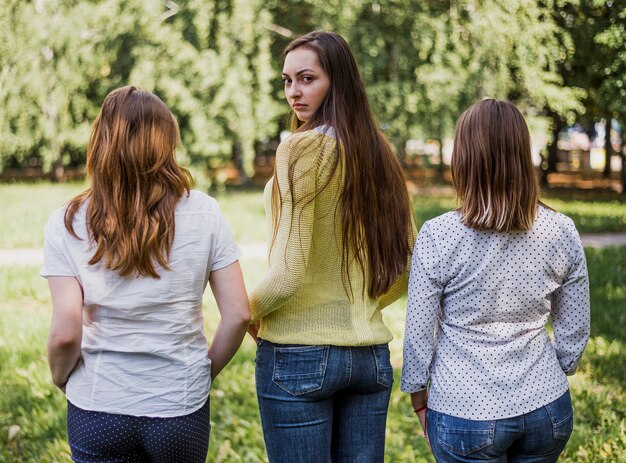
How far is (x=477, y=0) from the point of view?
17.2 meters

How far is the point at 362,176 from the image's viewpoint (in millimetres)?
2582

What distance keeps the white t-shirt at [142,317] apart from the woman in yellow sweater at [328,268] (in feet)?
0.67

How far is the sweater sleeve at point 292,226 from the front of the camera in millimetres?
2461

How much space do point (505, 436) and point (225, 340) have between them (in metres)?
0.87

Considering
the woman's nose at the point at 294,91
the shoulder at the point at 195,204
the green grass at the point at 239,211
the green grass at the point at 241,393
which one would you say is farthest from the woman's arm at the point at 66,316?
the green grass at the point at 239,211

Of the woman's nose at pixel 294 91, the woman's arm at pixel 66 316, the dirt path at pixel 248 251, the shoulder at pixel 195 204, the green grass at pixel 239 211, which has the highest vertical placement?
the woman's nose at pixel 294 91

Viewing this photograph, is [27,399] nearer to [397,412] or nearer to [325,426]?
[397,412]

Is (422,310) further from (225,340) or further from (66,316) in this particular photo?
(66,316)

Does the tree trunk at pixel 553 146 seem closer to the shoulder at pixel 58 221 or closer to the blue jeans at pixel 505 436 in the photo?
the blue jeans at pixel 505 436

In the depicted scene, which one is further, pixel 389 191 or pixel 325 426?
pixel 389 191

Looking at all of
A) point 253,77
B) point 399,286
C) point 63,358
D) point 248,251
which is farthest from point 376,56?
point 63,358

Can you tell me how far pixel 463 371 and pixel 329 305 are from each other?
17.1 inches

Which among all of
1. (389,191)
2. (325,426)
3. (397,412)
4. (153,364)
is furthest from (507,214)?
(397,412)

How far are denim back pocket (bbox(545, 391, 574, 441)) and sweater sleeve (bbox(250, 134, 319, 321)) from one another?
0.83 meters
